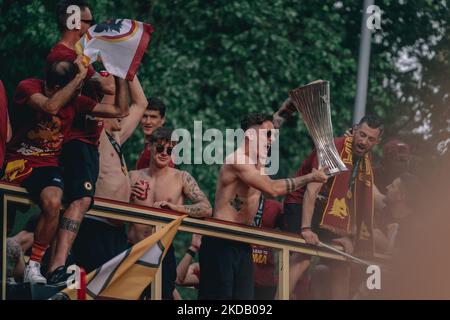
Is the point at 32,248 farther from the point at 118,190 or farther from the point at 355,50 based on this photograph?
the point at 355,50

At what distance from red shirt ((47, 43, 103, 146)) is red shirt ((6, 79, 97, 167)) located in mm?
146

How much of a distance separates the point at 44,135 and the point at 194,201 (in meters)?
1.45

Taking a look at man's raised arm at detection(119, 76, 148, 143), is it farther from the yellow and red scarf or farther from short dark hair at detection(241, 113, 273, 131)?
the yellow and red scarf

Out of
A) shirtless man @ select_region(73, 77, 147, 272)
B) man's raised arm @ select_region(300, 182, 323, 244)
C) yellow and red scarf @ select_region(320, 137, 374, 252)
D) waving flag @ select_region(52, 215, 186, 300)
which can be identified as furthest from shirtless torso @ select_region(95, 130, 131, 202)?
yellow and red scarf @ select_region(320, 137, 374, 252)

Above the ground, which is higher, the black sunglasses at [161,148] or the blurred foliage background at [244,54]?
the blurred foliage background at [244,54]

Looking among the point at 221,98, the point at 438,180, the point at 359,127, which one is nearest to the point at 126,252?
the point at 359,127

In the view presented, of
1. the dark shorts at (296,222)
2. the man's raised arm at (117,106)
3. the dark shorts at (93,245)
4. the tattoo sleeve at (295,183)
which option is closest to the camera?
the man's raised arm at (117,106)

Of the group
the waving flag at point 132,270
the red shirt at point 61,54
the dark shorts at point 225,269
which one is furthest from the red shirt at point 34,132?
the dark shorts at point 225,269

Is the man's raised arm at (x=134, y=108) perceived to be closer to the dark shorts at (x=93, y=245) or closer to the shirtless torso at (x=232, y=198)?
the shirtless torso at (x=232, y=198)

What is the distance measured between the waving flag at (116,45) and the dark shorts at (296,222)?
204 cm

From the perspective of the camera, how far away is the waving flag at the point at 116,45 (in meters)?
10.3

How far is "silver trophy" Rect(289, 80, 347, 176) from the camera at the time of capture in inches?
440

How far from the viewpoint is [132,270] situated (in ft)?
33.7
